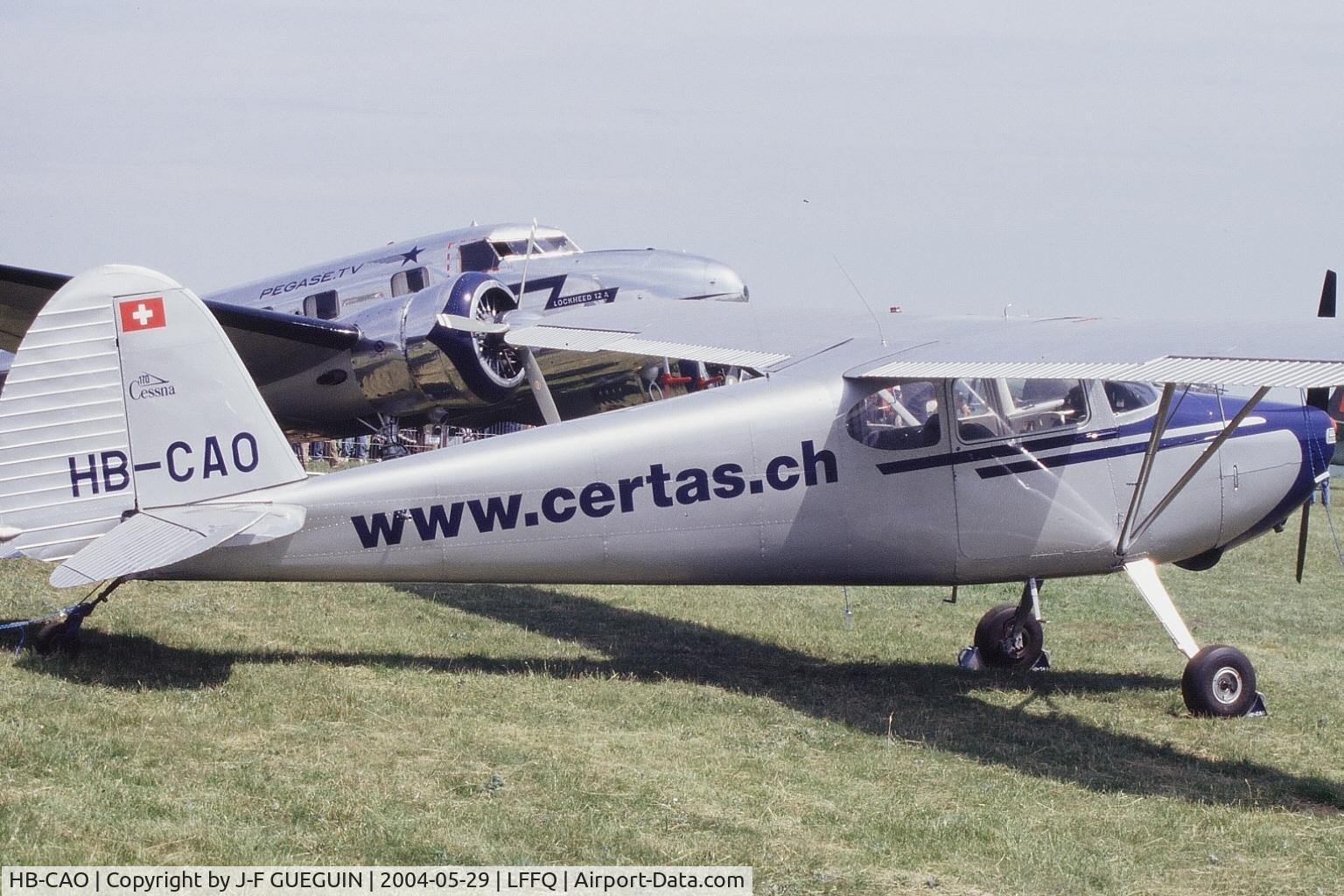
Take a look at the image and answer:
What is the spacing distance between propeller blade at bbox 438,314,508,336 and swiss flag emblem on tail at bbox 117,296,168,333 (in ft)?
16.4

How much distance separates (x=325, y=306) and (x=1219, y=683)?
11442mm

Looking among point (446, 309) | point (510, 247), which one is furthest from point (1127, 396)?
point (510, 247)

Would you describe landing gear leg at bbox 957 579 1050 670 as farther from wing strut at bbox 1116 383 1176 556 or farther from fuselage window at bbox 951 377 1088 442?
fuselage window at bbox 951 377 1088 442

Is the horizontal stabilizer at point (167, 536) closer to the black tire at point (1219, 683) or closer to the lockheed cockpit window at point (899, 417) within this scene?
the lockheed cockpit window at point (899, 417)

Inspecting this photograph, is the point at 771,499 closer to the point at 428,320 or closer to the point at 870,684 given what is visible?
the point at 870,684

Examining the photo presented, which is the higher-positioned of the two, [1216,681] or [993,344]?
[993,344]

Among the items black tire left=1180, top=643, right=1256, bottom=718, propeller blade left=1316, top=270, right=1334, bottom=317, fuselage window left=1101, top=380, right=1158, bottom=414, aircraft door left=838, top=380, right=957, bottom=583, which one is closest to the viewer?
black tire left=1180, top=643, right=1256, bottom=718

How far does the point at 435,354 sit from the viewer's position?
45.9ft

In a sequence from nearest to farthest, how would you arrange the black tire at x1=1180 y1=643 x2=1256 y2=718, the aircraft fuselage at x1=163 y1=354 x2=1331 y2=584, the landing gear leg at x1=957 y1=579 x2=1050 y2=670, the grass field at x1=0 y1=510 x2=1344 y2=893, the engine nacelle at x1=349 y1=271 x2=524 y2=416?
the grass field at x1=0 y1=510 x2=1344 y2=893, the aircraft fuselage at x1=163 y1=354 x2=1331 y2=584, the black tire at x1=1180 y1=643 x2=1256 y2=718, the landing gear leg at x1=957 y1=579 x2=1050 y2=670, the engine nacelle at x1=349 y1=271 x2=524 y2=416

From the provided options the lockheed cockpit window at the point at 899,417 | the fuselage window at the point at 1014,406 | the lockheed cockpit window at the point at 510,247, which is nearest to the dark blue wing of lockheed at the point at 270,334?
the lockheed cockpit window at the point at 510,247

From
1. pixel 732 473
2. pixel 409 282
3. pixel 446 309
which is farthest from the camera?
pixel 409 282

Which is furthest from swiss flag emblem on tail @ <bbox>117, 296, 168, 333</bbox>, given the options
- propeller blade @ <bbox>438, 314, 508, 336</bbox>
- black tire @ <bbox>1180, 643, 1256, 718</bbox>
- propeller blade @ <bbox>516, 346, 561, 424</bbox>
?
black tire @ <bbox>1180, 643, 1256, 718</bbox>

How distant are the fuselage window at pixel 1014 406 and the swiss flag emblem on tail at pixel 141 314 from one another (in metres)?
4.82

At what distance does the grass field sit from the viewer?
17.0 feet
